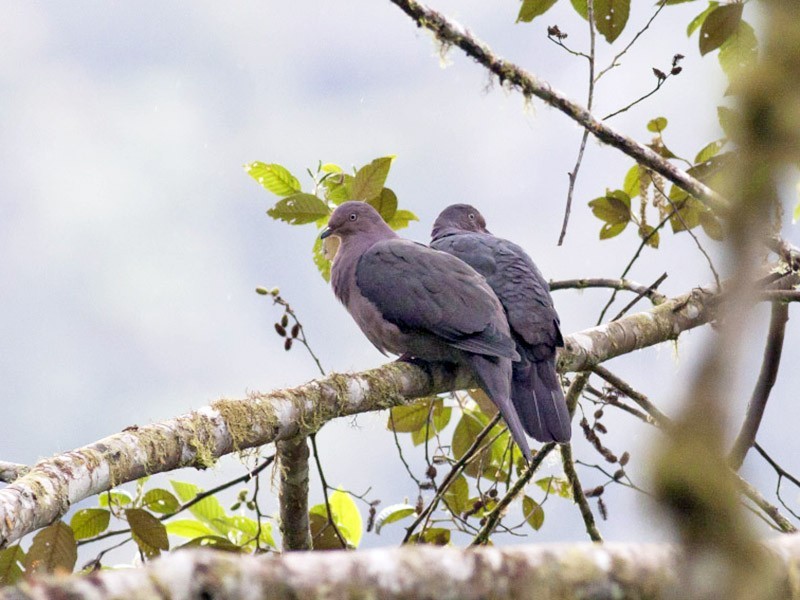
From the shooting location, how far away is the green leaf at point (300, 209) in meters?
3.85

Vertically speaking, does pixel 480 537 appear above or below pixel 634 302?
below

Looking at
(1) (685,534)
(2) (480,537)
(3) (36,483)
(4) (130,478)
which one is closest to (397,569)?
(1) (685,534)

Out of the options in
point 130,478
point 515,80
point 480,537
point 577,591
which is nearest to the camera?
point 577,591

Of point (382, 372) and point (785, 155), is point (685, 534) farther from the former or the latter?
point (382, 372)

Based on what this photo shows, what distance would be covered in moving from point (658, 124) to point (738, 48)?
849mm

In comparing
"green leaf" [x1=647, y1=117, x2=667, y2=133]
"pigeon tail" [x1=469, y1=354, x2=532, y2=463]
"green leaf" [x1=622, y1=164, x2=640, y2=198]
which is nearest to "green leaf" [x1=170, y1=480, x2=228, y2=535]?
"pigeon tail" [x1=469, y1=354, x2=532, y2=463]

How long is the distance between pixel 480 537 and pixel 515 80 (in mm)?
1713

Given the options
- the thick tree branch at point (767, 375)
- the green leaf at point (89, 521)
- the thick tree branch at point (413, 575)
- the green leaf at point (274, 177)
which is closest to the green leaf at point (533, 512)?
the thick tree branch at point (767, 375)

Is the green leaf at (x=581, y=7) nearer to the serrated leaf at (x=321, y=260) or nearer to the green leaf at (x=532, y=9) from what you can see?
the green leaf at (x=532, y=9)

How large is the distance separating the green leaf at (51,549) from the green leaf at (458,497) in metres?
1.83

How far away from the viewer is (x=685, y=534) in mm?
477

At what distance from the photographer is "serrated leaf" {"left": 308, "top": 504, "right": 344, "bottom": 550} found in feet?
11.8

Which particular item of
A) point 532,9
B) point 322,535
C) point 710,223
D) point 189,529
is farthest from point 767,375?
point 189,529

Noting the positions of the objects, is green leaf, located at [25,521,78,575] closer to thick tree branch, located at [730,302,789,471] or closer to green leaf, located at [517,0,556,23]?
green leaf, located at [517,0,556,23]
